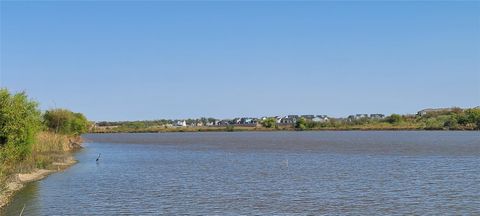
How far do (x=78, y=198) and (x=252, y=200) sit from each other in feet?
30.8

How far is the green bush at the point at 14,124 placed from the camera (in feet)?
109

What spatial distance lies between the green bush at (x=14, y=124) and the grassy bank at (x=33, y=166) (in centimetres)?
94

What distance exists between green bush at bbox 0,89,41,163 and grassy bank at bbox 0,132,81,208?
3.07 ft

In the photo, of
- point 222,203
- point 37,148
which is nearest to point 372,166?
point 222,203

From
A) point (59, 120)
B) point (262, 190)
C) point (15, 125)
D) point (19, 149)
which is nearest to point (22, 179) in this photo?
point (19, 149)

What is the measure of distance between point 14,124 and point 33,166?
9.05 m

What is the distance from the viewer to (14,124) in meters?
34.4

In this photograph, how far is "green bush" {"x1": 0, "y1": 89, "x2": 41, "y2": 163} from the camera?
33191mm

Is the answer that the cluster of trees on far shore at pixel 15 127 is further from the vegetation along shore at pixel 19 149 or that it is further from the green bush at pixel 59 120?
the green bush at pixel 59 120

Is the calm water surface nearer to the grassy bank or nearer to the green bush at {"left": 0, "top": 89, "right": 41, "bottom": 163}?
the grassy bank

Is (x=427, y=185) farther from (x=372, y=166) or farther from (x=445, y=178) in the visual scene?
(x=372, y=166)

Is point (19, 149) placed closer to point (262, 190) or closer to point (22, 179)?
point (22, 179)

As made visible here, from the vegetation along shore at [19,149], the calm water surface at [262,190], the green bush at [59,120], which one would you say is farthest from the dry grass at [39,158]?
the green bush at [59,120]

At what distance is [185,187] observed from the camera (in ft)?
117
